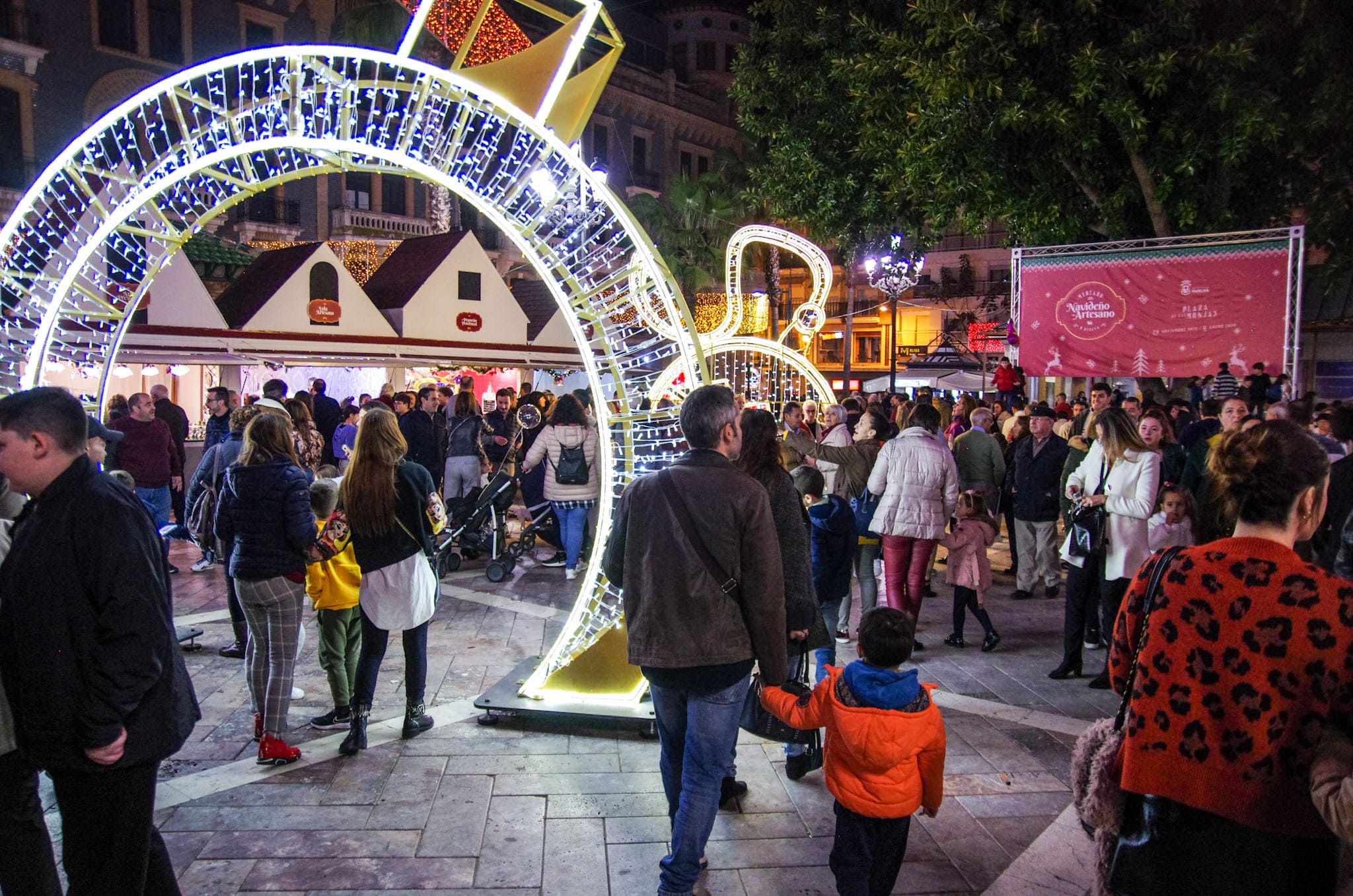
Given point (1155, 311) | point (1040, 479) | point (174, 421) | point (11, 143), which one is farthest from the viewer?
point (11, 143)

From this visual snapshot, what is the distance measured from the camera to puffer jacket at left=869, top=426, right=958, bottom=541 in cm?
602

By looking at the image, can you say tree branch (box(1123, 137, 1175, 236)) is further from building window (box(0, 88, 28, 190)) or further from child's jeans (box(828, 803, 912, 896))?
building window (box(0, 88, 28, 190))

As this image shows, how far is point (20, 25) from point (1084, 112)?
20548mm

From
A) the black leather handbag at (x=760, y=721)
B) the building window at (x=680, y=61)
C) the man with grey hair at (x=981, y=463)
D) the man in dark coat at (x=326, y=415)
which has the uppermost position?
the building window at (x=680, y=61)

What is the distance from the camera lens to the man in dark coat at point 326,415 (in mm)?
11523

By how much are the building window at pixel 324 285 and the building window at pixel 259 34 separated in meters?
10.9

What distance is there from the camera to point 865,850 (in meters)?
2.97

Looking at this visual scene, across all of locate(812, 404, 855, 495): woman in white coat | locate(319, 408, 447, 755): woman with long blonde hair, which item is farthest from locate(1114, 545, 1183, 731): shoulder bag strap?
locate(812, 404, 855, 495): woman in white coat

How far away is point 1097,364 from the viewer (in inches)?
457

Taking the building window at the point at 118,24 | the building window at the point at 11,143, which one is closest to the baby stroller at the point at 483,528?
the building window at the point at 11,143

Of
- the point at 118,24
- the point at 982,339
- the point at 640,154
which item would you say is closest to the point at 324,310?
the point at 118,24

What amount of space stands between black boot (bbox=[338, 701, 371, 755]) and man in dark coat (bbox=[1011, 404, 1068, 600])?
5.49m

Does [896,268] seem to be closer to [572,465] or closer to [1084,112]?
[1084,112]

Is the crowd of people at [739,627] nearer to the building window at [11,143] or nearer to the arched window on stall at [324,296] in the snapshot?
the arched window on stall at [324,296]
